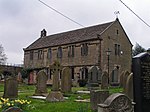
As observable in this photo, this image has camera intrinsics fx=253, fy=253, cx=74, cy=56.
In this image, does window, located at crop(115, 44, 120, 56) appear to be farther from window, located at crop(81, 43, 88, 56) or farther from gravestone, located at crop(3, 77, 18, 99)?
gravestone, located at crop(3, 77, 18, 99)

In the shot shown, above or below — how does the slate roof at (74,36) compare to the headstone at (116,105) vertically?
above

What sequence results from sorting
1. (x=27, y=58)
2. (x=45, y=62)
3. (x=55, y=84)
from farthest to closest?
(x=27, y=58) → (x=45, y=62) → (x=55, y=84)

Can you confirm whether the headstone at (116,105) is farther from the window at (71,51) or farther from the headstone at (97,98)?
the window at (71,51)

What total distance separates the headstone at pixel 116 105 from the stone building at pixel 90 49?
27148 mm

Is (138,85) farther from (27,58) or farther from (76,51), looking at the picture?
(27,58)

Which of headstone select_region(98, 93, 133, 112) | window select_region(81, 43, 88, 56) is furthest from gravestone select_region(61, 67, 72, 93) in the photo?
window select_region(81, 43, 88, 56)

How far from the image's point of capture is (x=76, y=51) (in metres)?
40.4

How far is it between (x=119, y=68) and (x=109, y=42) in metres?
4.87

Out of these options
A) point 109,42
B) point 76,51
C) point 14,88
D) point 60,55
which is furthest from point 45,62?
point 14,88

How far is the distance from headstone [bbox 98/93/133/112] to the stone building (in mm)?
27148

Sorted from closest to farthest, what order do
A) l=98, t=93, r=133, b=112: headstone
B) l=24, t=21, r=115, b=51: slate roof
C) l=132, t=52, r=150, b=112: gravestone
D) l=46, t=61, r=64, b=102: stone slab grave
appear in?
l=98, t=93, r=133, b=112: headstone → l=132, t=52, r=150, b=112: gravestone → l=46, t=61, r=64, b=102: stone slab grave → l=24, t=21, r=115, b=51: slate roof

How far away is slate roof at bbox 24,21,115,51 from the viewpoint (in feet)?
129

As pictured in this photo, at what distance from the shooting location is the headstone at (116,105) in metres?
7.85

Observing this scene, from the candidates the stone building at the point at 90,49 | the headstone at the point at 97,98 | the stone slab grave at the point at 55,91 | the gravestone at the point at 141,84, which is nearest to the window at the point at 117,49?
the stone building at the point at 90,49
